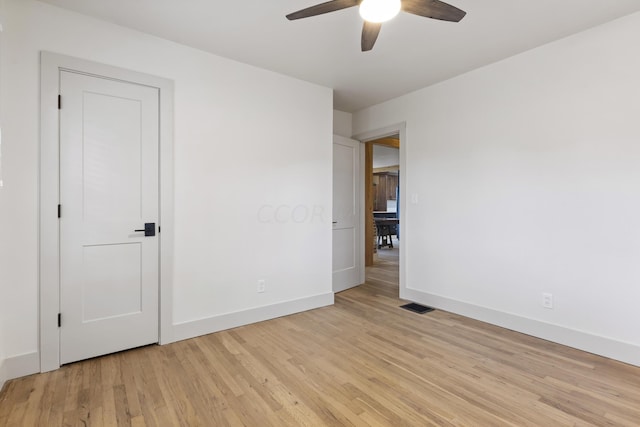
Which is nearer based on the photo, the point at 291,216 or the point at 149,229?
the point at 149,229

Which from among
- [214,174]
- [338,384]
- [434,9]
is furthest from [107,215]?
[434,9]

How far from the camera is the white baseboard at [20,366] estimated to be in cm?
212

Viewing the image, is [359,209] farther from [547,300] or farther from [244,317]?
[547,300]

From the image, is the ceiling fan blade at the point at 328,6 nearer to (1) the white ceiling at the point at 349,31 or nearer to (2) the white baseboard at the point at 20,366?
(1) the white ceiling at the point at 349,31

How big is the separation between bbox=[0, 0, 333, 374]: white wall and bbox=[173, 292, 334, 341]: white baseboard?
0.01 m

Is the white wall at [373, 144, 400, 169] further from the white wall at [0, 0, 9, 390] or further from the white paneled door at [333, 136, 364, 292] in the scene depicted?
the white wall at [0, 0, 9, 390]

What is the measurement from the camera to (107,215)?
253 centimetres

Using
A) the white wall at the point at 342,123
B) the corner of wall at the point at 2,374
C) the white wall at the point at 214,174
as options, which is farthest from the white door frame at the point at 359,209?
the corner of wall at the point at 2,374

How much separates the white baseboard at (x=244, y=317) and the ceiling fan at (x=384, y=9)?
2604mm

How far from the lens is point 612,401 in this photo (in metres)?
1.94

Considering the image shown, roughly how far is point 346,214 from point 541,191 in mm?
2389

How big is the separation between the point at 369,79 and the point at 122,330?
3460 mm

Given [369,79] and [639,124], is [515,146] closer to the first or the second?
[639,124]

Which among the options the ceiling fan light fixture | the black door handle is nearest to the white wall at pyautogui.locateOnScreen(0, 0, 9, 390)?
the black door handle
